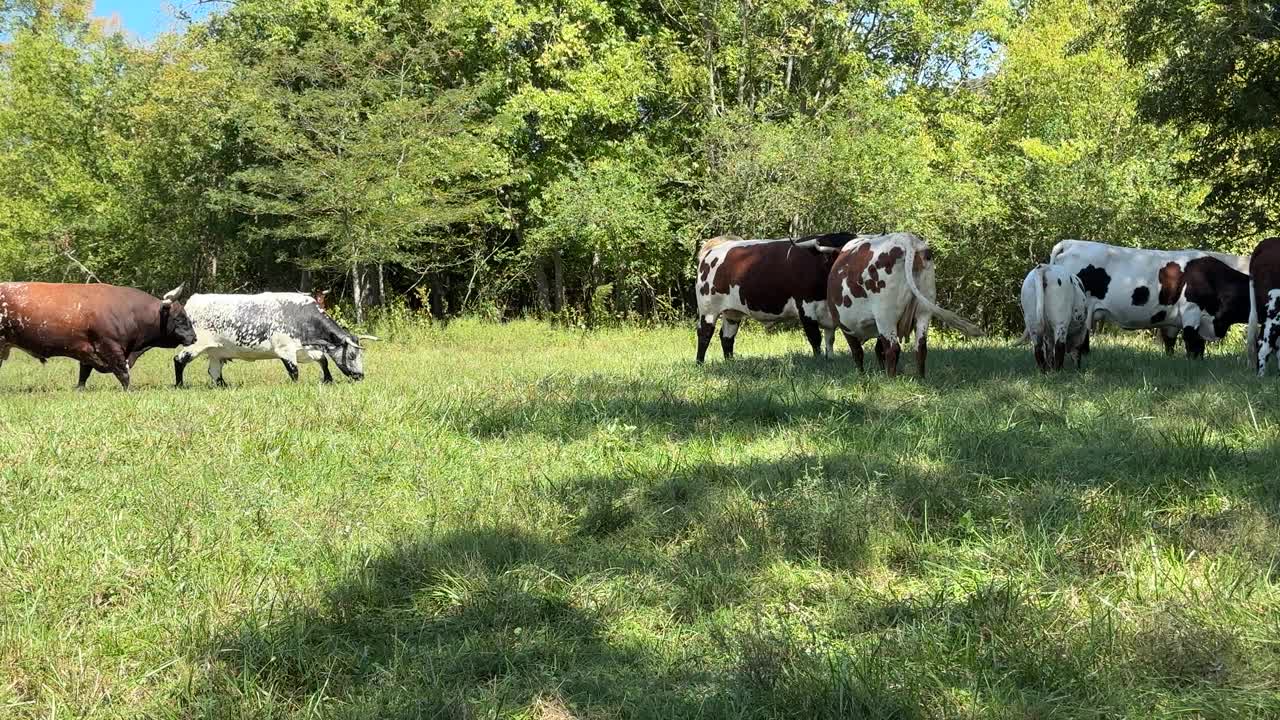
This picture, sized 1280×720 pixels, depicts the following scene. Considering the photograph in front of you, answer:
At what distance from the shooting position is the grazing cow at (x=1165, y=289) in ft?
37.0

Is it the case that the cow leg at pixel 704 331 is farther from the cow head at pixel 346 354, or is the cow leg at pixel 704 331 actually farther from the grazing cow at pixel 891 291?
the cow head at pixel 346 354

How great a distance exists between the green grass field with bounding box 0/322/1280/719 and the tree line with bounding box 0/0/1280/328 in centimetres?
1458

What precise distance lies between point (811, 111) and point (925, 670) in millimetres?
25597

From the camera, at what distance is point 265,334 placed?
12586 mm

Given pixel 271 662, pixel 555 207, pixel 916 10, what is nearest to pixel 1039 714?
pixel 271 662

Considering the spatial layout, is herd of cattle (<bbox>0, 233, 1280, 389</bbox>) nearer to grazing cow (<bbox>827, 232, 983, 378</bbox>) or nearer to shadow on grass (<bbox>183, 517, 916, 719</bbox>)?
grazing cow (<bbox>827, 232, 983, 378</bbox>)

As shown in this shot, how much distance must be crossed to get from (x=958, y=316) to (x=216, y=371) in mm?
9824

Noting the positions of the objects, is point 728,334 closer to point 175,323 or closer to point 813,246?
point 813,246

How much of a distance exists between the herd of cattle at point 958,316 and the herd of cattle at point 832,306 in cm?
2

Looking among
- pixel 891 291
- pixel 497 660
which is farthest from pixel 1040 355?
pixel 497 660

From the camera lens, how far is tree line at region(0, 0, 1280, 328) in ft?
69.5

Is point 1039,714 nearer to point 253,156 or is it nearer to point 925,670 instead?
point 925,670

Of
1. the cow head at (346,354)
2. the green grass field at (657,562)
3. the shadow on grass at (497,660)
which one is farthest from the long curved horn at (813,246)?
the shadow on grass at (497,660)

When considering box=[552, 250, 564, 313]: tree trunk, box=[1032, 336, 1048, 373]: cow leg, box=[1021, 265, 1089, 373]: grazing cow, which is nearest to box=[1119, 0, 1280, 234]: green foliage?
box=[1021, 265, 1089, 373]: grazing cow
